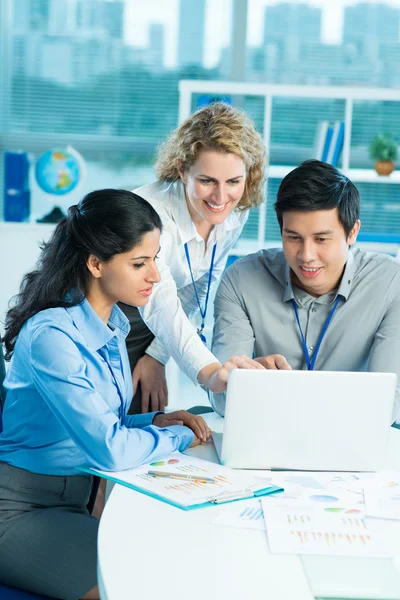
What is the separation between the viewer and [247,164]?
2.15 m

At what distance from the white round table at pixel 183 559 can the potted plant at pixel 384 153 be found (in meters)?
3.33

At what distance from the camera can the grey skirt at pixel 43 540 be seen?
144cm

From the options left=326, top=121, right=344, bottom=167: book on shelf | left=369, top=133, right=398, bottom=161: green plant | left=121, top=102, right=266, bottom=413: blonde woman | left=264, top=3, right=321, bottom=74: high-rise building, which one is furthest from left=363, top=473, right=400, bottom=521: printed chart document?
left=264, top=3, right=321, bottom=74: high-rise building

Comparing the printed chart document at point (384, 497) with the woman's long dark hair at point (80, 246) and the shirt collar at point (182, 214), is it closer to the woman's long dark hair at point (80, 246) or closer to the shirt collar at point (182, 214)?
the woman's long dark hair at point (80, 246)

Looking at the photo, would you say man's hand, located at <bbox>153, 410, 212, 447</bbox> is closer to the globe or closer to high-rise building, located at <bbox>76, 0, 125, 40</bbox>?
the globe

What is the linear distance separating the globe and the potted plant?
1587 mm

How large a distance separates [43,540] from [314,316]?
3.02 feet

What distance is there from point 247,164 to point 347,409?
928 mm

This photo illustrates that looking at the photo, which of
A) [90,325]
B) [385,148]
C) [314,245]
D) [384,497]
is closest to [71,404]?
[90,325]

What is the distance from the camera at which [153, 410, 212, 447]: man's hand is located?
1665mm

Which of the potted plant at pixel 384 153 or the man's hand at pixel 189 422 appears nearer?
the man's hand at pixel 189 422

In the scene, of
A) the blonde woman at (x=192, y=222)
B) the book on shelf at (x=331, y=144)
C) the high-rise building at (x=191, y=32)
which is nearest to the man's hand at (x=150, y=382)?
the blonde woman at (x=192, y=222)

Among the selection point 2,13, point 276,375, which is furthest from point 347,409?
point 2,13

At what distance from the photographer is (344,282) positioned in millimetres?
2037
